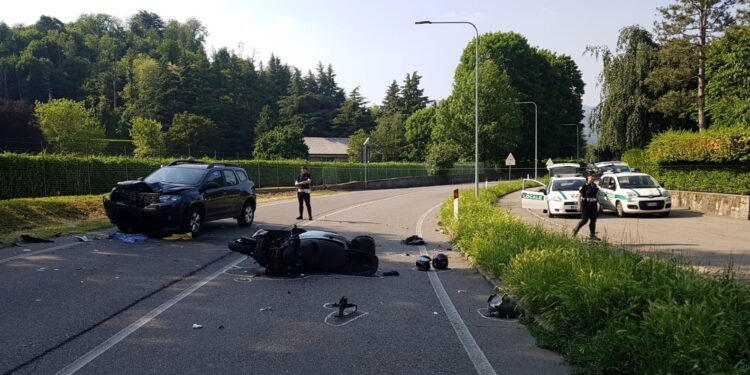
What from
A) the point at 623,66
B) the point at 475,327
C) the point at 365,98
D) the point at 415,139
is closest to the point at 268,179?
the point at 623,66

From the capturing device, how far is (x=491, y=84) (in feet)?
216

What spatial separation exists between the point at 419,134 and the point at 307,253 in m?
82.3

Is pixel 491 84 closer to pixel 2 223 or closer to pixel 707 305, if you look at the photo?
pixel 2 223

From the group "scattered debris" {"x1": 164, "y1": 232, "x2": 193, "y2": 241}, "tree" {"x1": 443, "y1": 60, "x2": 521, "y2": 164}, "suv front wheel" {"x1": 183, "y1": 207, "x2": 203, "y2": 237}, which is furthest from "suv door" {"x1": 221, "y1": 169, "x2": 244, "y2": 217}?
"tree" {"x1": 443, "y1": 60, "x2": 521, "y2": 164}

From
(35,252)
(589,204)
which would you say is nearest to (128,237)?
(35,252)

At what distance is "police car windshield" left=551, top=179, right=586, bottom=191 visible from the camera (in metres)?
22.2

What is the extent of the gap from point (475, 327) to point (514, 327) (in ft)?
1.51

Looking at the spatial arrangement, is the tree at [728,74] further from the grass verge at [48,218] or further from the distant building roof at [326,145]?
the distant building roof at [326,145]

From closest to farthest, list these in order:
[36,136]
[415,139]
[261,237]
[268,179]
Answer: [261,237] < [268,179] < [36,136] < [415,139]

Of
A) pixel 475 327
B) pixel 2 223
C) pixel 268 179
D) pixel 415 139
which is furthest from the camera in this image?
Result: pixel 415 139

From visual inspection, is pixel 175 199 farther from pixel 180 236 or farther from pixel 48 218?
pixel 48 218

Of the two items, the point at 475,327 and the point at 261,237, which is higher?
the point at 261,237

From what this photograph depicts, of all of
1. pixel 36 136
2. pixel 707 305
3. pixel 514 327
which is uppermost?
pixel 36 136

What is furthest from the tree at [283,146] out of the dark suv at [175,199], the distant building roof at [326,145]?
the dark suv at [175,199]
